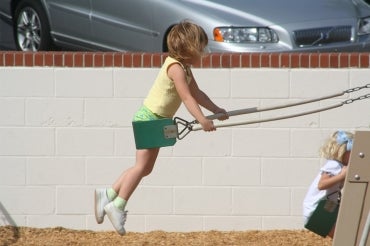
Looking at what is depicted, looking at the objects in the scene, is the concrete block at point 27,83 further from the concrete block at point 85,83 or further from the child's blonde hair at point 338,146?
the child's blonde hair at point 338,146

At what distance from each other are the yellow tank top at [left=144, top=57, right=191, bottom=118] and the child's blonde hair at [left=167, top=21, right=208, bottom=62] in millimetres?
94

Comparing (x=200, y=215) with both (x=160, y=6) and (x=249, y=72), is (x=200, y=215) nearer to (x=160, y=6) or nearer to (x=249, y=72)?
(x=249, y=72)

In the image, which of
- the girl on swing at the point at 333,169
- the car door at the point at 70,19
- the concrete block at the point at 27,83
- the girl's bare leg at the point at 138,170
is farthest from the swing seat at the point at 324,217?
the car door at the point at 70,19

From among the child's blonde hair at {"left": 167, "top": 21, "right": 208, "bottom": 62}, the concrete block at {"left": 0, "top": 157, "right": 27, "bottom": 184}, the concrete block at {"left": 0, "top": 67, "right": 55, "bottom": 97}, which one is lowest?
the concrete block at {"left": 0, "top": 157, "right": 27, "bottom": 184}

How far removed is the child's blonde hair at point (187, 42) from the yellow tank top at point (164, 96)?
0.09 m

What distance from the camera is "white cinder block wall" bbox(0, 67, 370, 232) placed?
28.7 feet

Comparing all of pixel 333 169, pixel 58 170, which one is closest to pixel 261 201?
pixel 333 169

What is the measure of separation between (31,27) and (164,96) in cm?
555

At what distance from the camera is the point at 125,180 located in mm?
7234

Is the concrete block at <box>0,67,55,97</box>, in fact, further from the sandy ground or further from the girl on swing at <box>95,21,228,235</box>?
the girl on swing at <box>95,21,228,235</box>

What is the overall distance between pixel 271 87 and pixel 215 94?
0.44 meters

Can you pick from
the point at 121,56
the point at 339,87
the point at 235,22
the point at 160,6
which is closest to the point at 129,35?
the point at 160,6

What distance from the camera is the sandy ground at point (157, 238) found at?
339 inches

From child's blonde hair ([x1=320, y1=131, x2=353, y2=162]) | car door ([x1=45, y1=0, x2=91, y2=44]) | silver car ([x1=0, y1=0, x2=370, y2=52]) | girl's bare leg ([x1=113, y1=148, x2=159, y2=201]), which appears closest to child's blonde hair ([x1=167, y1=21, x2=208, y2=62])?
girl's bare leg ([x1=113, y1=148, x2=159, y2=201])
